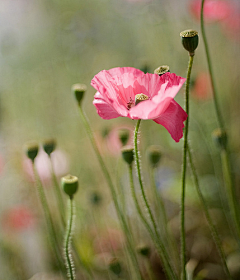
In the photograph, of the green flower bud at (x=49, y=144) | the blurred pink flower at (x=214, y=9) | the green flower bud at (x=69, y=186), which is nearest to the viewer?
the green flower bud at (x=69, y=186)

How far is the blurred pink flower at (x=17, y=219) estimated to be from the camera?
990mm

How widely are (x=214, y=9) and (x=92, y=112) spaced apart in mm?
783

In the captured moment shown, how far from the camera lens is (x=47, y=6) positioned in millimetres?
1854

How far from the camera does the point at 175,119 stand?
441mm

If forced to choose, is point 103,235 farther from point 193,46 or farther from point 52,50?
point 52,50

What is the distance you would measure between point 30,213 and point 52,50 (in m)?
1.06

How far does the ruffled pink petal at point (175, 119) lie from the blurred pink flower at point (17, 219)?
688mm

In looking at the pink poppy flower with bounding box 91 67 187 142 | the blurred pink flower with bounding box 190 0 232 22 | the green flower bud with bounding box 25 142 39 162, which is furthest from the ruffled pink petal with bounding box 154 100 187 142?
the blurred pink flower with bounding box 190 0 232 22

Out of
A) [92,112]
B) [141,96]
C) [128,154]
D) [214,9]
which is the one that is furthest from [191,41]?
[92,112]

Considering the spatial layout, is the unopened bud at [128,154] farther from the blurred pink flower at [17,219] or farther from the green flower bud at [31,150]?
the blurred pink flower at [17,219]

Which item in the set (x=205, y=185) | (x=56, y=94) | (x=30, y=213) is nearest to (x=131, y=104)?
(x=205, y=185)

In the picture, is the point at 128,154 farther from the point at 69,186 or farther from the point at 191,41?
the point at 191,41

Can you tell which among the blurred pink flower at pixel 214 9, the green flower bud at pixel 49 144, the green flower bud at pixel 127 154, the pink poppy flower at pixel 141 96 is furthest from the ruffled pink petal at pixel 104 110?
the blurred pink flower at pixel 214 9

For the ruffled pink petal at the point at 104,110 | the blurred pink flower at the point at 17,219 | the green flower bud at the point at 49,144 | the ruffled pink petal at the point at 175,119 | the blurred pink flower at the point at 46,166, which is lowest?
the blurred pink flower at the point at 17,219
